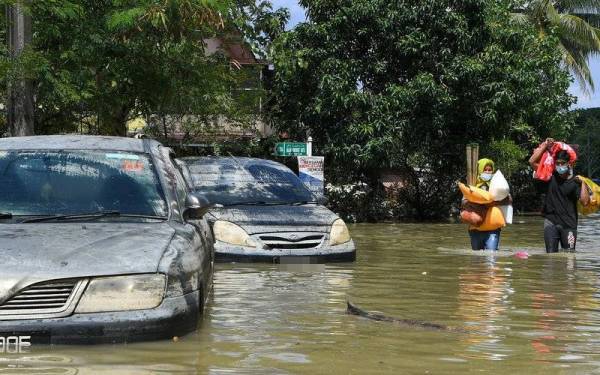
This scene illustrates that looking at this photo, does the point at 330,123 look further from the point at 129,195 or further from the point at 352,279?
the point at 129,195

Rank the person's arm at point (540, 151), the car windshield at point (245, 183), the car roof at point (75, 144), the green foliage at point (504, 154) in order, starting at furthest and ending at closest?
the green foliage at point (504, 154)
the person's arm at point (540, 151)
the car windshield at point (245, 183)
the car roof at point (75, 144)

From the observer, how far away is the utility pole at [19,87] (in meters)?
15.0

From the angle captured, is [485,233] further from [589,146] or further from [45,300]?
[589,146]

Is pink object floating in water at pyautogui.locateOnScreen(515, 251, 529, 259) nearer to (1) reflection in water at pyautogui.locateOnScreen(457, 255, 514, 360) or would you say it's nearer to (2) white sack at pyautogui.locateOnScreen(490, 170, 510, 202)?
(1) reflection in water at pyautogui.locateOnScreen(457, 255, 514, 360)

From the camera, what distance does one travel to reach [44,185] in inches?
261

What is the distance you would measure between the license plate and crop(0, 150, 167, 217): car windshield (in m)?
1.31

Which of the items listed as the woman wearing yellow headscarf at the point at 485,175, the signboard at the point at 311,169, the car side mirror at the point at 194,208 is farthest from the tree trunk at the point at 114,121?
the car side mirror at the point at 194,208

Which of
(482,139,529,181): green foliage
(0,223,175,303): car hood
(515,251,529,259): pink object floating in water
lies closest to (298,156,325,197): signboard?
(515,251,529,259): pink object floating in water

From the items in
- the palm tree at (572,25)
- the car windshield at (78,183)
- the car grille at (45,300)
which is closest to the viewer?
the car grille at (45,300)

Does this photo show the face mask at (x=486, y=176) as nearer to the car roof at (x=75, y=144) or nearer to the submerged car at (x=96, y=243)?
the submerged car at (x=96, y=243)

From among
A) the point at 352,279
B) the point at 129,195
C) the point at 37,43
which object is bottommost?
the point at 352,279

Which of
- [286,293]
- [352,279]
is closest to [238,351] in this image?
[286,293]

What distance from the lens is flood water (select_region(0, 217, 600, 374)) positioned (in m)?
5.49

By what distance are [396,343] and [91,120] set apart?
20.5m
